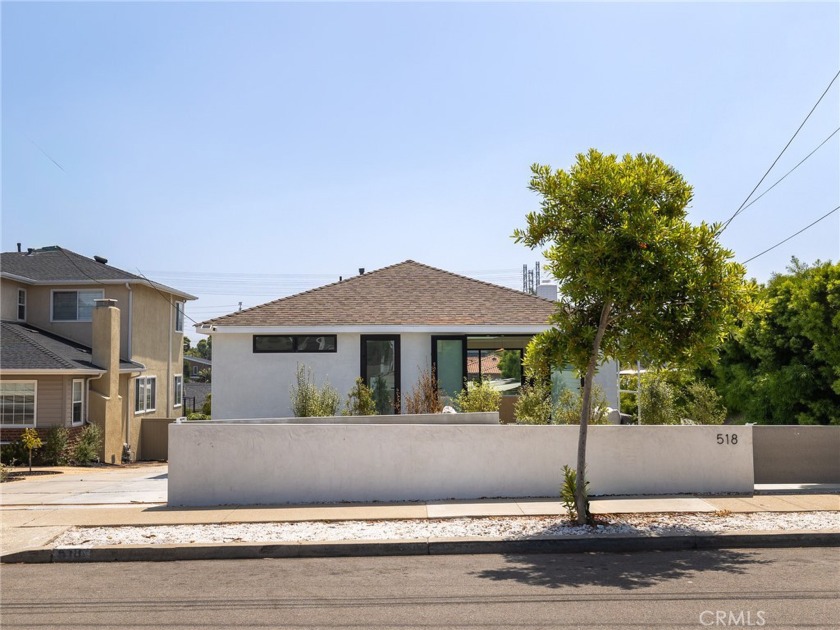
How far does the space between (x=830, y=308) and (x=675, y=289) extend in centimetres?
692

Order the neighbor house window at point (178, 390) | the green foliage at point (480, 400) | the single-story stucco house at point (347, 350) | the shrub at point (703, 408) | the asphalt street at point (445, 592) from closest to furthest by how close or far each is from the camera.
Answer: the asphalt street at point (445, 592) < the shrub at point (703, 408) < the green foliage at point (480, 400) < the single-story stucco house at point (347, 350) < the neighbor house window at point (178, 390)

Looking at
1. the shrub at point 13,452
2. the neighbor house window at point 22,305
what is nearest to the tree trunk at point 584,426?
the shrub at point 13,452

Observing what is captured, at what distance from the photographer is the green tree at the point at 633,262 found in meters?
9.38

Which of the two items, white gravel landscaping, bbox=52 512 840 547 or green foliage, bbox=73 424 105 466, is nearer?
white gravel landscaping, bbox=52 512 840 547

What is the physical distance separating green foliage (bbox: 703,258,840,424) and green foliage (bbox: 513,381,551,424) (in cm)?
403

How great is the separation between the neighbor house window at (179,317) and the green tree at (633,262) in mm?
27878

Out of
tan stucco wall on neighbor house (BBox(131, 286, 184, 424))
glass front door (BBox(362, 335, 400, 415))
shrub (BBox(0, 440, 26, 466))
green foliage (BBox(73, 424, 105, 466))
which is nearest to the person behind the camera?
glass front door (BBox(362, 335, 400, 415))

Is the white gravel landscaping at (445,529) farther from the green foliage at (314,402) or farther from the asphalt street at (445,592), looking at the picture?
the green foliage at (314,402)

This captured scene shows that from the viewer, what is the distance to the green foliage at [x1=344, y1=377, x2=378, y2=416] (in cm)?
1761

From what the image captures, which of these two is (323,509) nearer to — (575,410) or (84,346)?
(575,410)

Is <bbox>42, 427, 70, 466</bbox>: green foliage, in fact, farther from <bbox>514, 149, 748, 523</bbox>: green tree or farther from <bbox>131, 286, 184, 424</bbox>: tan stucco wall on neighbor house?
<bbox>514, 149, 748, 523</bbox>: green tree

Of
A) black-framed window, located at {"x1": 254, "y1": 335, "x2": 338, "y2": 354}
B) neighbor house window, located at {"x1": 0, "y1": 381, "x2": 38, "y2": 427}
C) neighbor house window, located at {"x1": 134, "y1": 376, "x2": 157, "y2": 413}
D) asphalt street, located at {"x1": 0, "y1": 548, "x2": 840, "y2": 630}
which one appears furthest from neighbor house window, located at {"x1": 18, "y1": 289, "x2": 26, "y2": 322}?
asphalt street, located at {"x1": 0, "y1": 548, "x2": 840, "y2": 630}

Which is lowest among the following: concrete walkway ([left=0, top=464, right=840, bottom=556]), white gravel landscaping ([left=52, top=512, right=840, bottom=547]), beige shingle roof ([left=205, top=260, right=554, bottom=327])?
white gravel landscaping ([left=52, top=512, right=840, bottom=547])

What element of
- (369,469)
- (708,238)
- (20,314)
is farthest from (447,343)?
(20,314)
